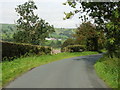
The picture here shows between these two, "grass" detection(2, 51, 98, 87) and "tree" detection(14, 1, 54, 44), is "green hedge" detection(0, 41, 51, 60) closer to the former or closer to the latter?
"grass" detection(2, 51, 98, 87)

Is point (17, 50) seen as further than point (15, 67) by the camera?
Yes

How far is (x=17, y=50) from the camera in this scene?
2403cm

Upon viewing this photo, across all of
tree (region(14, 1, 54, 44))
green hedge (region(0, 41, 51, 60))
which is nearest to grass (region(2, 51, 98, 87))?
green hedge (region(0, 41, 51, 60))

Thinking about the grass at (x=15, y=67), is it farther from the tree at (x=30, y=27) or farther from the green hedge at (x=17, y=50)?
the tree at (x=30, y=27)

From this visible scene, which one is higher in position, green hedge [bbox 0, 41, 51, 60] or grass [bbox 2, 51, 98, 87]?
green hedge [bbox 0, 41, 51, 60]

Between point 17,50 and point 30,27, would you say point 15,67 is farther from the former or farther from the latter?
point 30,27

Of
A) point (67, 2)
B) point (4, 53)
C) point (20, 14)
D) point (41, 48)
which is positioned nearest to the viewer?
Result: point (4, 53)

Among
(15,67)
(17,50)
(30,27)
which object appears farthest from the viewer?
(30,27)

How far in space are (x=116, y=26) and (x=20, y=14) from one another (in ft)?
137

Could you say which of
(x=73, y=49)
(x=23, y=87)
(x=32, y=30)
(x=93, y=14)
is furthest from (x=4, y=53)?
(x=32, y=30)

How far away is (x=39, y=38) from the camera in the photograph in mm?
57125

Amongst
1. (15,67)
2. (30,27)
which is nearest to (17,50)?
(15,67)

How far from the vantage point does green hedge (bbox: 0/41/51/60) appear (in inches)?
822

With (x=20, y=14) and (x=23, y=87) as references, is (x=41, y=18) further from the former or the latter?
(x=23, y=87)
